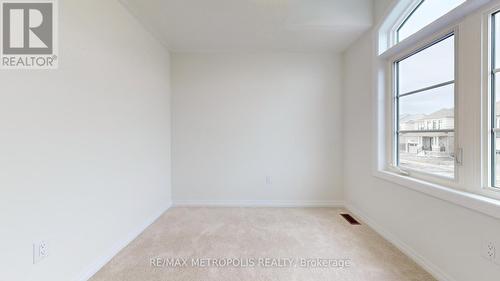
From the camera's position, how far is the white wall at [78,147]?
1306mm

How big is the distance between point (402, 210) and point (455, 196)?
677 mm

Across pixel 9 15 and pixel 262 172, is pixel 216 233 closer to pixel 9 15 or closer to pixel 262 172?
pixel 262 172

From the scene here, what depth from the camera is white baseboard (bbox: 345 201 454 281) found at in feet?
5.82

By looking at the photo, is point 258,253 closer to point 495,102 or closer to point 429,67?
point 495,102

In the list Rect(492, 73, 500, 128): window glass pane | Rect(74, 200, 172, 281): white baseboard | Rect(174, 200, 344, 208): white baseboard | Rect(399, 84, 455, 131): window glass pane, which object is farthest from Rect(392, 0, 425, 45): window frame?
Rect(74, 200, 172, 281): white baseboard

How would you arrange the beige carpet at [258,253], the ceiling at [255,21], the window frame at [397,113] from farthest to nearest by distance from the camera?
the ceiling at [255,21] → the beige carpet at [258,253] → the window frame at [397,113]

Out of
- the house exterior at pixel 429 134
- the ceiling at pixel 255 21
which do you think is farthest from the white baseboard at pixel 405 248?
the ceiling at pixel 255 21

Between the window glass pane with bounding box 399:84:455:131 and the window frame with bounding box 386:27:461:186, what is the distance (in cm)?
7

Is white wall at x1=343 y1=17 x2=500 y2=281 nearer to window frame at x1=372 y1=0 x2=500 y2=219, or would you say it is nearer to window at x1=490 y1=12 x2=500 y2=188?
window frame at x1=372 y1=0 x2=500 y2=219

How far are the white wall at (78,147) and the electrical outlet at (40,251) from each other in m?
0.04

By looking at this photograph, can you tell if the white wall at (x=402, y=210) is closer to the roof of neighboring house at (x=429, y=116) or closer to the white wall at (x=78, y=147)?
the roof of neighboring house at (x=429, y=116)

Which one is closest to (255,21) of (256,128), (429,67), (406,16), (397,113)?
(256,128)

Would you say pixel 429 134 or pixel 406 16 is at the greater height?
pixel 406 16

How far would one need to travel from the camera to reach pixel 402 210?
7.31 ft
